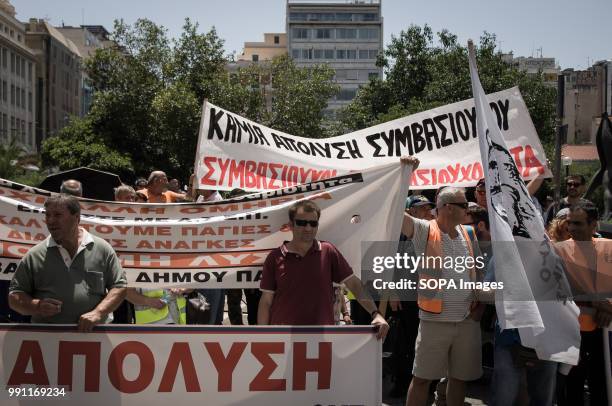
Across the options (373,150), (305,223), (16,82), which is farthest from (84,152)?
(16,82)

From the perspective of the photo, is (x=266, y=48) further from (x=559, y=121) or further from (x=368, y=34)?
(x=559, y=121)

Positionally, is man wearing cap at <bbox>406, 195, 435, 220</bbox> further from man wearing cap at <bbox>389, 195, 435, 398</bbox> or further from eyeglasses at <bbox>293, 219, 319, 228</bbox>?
eyeglasses at <bbox>293, 219, 319, 228</bbox>

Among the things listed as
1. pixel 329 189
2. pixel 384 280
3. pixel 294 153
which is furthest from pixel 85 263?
pixel 294 153

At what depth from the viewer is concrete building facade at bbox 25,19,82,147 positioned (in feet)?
290

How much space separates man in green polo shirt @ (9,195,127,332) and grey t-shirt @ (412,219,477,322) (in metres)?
2.10

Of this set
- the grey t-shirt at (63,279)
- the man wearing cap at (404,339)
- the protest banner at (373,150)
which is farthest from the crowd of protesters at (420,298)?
the protest banner at (373,150)

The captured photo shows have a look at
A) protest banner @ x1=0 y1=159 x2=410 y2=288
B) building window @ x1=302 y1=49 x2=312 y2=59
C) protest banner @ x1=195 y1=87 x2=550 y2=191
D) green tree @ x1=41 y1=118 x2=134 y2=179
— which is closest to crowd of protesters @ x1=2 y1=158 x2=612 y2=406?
protest banner @ x1=0 y1=159 x2=410 y2=288

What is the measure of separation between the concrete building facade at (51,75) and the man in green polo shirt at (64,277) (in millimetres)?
83582

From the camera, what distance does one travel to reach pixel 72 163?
38906 millimetres

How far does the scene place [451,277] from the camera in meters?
5.37

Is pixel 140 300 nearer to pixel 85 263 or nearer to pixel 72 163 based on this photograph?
pixel 85 263

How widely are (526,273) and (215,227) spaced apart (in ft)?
7.02

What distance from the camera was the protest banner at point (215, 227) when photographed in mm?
5430

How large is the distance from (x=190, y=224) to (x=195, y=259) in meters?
0.25
